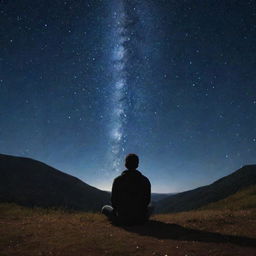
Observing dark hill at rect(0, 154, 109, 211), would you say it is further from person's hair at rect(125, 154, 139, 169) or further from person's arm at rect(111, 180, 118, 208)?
person's hair at rect(125, 154, 139, 169)

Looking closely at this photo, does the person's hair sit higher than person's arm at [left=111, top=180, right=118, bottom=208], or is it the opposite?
the person's hair

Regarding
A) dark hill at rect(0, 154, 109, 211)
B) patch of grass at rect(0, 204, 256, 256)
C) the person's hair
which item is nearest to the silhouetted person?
the person's hair

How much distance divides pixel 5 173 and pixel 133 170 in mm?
55502

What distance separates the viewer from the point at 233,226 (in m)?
8.38

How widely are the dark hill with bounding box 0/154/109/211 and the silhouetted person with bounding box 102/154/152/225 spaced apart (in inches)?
1540

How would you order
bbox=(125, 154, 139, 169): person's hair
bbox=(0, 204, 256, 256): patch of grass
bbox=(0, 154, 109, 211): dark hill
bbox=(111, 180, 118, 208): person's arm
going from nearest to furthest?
bbox=(0, 204, 256, 256): patch of grass → bbox=(125, 154, 139, 169): person's hair → bbox=(111, 180, 118, 208): person's arm → bbox=(0, 154, 109, 211): dark hill

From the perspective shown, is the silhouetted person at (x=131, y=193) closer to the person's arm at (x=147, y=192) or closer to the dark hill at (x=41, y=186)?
the person's arm at (x=147, y=192)

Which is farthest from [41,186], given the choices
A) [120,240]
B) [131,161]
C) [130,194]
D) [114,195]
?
[120,240]

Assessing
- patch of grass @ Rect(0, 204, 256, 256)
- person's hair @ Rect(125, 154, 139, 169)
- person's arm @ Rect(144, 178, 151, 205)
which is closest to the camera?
patch of grass @ Rect(0, 204, 256, 256)

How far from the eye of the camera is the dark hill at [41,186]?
1965 inches

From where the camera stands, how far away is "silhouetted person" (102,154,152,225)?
901cm

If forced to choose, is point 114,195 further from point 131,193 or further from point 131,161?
point 131,161

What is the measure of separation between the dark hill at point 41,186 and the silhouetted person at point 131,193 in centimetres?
3911

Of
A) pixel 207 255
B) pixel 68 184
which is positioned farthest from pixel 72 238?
pixel 68 184
